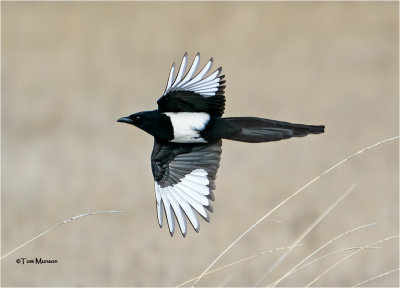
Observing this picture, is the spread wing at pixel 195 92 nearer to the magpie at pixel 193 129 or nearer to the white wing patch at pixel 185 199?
the magpie at pixel 193 129

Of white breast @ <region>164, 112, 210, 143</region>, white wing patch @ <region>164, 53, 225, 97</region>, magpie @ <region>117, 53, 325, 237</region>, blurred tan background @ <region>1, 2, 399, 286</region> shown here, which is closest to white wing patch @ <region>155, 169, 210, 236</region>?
magpie @ <region>117, 53, 325, 237</region>

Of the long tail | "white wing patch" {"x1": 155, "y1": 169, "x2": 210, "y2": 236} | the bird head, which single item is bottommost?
"white wing patch" {"x1": 155, "y1": 169, "x2": 210, "y2": 236}

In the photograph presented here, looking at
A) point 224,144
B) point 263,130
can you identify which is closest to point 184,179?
point 263,130

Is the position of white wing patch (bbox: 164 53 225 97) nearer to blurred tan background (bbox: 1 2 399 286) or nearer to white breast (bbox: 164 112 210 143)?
white breast (bbox: 164 112 210 143)

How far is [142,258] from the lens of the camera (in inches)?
195

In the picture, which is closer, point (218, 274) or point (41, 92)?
point (218, 274)

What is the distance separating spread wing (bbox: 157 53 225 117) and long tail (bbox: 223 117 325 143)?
0.06m

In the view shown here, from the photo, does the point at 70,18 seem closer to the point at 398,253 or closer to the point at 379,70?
the point at 379,70

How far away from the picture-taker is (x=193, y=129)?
2.68 metres

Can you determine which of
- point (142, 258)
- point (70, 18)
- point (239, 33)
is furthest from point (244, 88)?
point (142, 258)

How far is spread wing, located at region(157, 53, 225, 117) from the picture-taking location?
2697 mm

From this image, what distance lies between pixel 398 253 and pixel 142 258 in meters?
1.15

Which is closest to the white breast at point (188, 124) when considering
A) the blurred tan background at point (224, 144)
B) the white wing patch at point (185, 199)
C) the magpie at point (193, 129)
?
the magpie at point (193, 129)

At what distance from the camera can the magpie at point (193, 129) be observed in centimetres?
262
